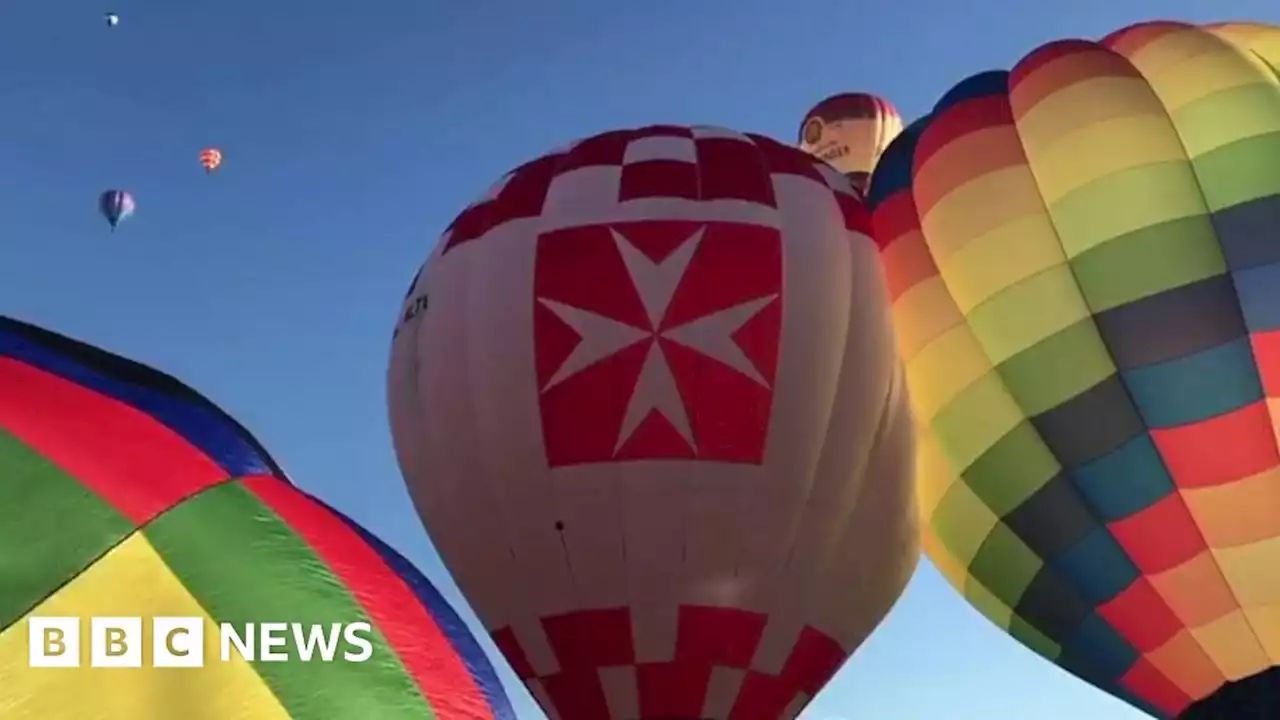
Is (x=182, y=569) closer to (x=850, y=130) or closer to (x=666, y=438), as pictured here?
(x=666, y=438)

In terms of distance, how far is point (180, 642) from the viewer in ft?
8.55

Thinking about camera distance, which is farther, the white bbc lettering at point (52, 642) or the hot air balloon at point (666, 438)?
the hot air balloon at point (666, 438)

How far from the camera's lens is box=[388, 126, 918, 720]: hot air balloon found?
7.73 metres

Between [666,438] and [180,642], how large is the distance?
5201mm

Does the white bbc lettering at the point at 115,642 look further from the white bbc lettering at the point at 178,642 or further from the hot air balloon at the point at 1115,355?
the hot air balloon at the point at 1115,355

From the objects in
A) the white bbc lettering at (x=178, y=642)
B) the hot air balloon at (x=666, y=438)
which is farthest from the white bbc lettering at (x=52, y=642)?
the hot air balloon at (x=666, y=438)

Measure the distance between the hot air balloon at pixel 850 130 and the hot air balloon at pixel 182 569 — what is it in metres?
9.23

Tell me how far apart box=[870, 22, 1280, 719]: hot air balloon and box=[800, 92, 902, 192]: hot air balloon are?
9.32ft

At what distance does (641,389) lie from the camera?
307 inches

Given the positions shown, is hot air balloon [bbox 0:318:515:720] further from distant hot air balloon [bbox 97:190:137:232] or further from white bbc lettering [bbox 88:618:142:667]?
distant hot air balloon [bbox 97:190:137:232]

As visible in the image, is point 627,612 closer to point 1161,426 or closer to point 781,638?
point 781,638

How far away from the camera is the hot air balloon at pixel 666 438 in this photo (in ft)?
25.4

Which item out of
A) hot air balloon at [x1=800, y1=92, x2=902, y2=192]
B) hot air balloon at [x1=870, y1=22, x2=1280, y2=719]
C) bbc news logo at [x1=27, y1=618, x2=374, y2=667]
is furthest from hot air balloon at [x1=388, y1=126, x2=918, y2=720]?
bbc news logo at [x1=27, y1=618, x2=374, y2=667]

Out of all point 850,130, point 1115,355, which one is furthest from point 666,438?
point 850,130
